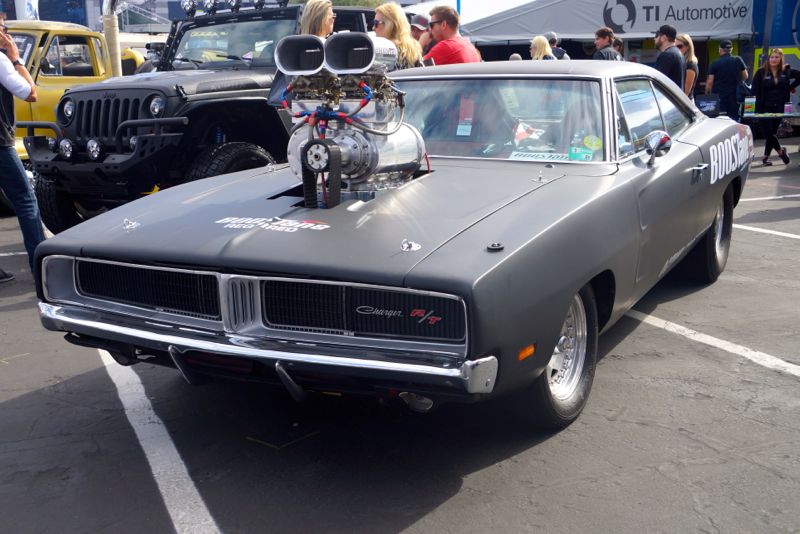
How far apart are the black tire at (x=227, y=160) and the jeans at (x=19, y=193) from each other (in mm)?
1150

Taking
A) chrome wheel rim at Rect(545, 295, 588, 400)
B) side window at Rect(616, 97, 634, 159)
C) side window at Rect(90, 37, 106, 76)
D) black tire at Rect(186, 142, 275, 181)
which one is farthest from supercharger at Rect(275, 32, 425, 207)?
side window at Rect(90, 37, 106, 76)

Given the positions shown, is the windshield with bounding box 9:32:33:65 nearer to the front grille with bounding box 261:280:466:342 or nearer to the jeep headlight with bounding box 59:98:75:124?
the jeep headlight with bounding box 59:98:75:124

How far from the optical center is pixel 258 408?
13.2 feet

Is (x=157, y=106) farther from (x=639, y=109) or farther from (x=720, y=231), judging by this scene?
(x=720, y=231)

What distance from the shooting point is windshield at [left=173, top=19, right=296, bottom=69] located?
25.7 feet

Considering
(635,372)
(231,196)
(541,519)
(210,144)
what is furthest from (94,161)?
(541,519)

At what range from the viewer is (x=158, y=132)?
6629 mm

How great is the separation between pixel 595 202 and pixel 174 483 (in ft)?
6.60

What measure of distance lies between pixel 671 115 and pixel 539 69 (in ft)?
3.94

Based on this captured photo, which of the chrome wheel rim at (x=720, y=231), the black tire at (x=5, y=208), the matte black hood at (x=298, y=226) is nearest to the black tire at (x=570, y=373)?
the matte black hood at (x=298, y=226)

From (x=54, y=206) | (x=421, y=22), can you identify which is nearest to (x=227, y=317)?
(x=54, y=206)

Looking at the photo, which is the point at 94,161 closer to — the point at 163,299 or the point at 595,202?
the point at 163,299

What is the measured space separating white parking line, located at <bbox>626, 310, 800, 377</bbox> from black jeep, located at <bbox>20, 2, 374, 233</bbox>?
3017 mm

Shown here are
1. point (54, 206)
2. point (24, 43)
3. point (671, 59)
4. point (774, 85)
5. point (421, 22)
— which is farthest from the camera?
point (774, 85)
